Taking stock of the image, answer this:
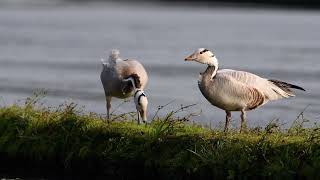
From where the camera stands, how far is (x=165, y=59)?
39.1 metres

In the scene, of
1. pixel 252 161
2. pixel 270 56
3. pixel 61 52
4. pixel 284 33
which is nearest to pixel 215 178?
pixel 252 161

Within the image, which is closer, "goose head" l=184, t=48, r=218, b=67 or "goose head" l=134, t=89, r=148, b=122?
"goose head" l=184, t=48, r=218, b=67

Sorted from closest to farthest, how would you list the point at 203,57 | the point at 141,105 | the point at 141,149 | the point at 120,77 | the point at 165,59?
the point at 141,149 < the point at 203,57 < the point at 141,105 < the point at 120,77 < the point at 165,59

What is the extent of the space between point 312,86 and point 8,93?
944cm

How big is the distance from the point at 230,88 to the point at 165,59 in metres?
25.1

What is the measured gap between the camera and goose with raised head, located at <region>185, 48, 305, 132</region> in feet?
46.1

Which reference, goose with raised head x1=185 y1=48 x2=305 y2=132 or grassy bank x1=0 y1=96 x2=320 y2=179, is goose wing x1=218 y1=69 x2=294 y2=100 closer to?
goose with raised head x1=185 y1=48 x2=305 y2=132

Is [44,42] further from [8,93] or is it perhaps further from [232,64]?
[8,93]

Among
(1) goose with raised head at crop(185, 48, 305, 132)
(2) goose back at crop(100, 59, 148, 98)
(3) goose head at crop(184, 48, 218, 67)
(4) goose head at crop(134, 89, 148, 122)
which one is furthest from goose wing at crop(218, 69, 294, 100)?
(2) goose back at crop(100, 59, 148, 98)

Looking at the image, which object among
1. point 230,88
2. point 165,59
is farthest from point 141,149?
point 165,59

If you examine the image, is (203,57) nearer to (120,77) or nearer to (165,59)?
(120,77)

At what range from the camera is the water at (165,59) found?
2312 centimetres

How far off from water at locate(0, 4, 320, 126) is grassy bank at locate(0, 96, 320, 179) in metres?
5.05

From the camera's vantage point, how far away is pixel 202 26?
229ft
